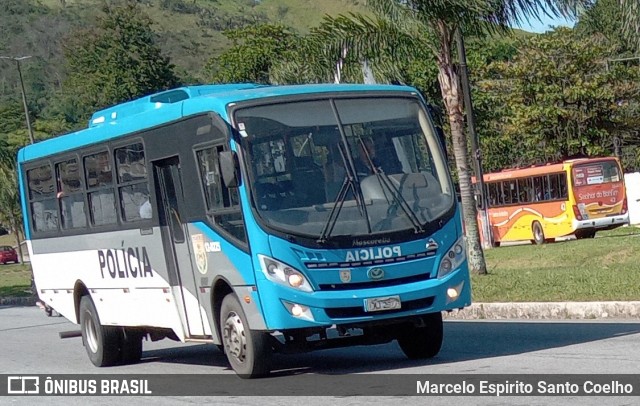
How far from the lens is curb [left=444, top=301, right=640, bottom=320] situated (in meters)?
15.2

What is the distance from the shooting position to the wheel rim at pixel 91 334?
15.2 m

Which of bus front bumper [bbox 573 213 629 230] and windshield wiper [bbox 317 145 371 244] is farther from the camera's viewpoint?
bus front bumper [bbox 573 213 629 230]

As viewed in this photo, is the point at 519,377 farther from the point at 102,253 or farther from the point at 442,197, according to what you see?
the point at 102,253

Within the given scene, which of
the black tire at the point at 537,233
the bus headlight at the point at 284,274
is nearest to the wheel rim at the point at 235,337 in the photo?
the bus headlight at the point at 284,274

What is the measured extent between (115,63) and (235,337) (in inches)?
3364

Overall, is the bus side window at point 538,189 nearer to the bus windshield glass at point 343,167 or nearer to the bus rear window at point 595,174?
the bus rear window at point 595,174

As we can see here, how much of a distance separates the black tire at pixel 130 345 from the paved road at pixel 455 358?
0.17 m

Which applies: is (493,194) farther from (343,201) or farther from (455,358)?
(343,201)

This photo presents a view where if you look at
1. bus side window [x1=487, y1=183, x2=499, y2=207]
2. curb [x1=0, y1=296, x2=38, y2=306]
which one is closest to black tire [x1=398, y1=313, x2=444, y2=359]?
curb [x1=0, y1=296, x2=38, y2=306]

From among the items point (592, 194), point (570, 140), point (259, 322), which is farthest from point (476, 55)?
point (259, 322)

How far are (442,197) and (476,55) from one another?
5924cm

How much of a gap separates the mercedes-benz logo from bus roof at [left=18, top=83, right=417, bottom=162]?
193cm

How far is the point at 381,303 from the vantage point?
10953mm

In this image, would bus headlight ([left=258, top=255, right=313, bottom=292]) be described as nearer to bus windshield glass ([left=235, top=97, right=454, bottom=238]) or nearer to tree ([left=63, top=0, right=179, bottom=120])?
bus windshield glass ([left=235, top=97, right=454, bottom=238])
